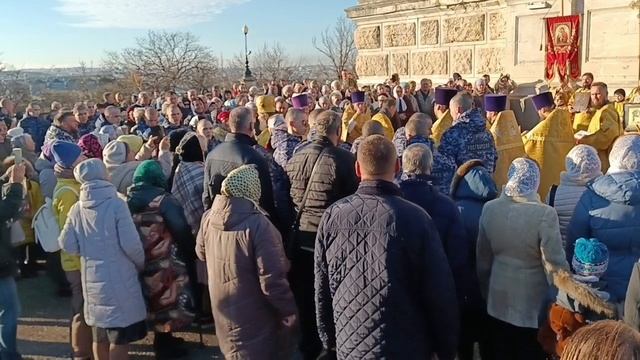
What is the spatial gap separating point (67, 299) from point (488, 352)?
5034 millimetres

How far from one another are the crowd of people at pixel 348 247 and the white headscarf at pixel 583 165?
1 cm

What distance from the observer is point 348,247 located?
3.19 metres

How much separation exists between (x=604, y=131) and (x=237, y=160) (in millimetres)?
4815

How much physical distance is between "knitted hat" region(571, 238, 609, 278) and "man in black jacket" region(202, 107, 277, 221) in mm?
2610

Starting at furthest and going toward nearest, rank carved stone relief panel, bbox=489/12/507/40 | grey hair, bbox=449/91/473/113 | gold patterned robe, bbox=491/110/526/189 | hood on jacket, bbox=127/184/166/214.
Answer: carved stone relief panel, bbox=489/12/507/40
gold patterned robe, bbox=491/110/526/189
grey hair, bbox=449/91/473/113
hood on jacket, bbox=127/184/166/214

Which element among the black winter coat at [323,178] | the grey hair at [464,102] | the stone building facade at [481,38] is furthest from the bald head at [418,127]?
the stone building facade at [481,38]

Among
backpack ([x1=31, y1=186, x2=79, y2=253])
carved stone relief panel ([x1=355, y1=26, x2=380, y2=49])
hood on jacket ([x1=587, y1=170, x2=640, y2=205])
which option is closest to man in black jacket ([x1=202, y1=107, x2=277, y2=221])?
backpack ([x1=31, y1=186, x2=79, y2=253])

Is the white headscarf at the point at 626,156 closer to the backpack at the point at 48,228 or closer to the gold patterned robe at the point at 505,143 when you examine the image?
the gold patterned robe at the point at 505,143

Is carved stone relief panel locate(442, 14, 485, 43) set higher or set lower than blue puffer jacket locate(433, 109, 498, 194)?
higher

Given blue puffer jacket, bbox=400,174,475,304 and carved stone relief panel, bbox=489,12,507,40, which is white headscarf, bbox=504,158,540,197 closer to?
blue puffer jacket, bbox=400,174,475,304

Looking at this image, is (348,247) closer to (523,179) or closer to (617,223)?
(523,179)

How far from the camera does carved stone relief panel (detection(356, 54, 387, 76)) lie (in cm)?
1927

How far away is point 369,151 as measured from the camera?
3213mm

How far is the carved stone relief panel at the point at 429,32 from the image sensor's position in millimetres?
17203
